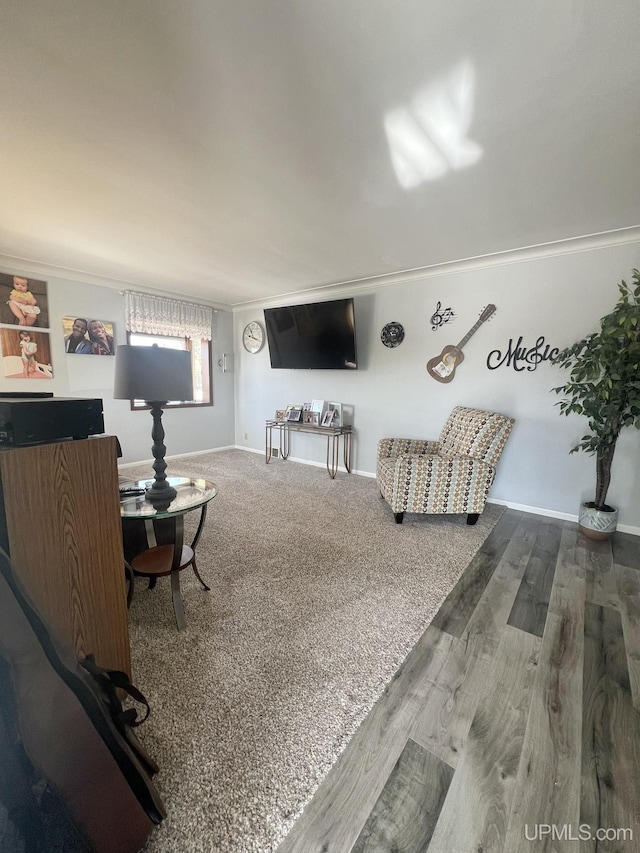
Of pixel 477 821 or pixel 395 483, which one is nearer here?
pixel 477 821

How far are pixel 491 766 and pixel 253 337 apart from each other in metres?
4.98

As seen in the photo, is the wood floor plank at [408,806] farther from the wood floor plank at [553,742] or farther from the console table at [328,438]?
the console table at [328,438]

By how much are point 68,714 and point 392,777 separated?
94 cm

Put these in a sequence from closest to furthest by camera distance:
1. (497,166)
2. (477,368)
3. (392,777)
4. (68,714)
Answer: (68,714) < (392,777) < (497,166) < (477,368)

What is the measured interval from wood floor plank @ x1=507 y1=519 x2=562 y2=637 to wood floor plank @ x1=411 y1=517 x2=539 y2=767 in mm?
44

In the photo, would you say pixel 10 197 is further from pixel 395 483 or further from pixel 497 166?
pixel 395 483

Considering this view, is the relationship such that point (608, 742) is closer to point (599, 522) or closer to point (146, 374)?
point (599, 522)

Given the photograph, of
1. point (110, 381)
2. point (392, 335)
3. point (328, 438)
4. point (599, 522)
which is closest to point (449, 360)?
point (392, 335)

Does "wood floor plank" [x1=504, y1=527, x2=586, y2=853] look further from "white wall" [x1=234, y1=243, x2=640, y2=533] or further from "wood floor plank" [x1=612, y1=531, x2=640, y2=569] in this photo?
"white wall" [x1=234, y1=243, x2=640, y2=533]

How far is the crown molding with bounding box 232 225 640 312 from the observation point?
2520 mm

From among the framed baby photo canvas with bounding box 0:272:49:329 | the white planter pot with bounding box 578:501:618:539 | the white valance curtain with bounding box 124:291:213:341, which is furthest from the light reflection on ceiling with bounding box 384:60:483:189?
the framed baby photo canvas with bounding box 0:272:49:329

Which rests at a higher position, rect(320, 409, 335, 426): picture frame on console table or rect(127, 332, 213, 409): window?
rect(127, 332, 213, 409): window

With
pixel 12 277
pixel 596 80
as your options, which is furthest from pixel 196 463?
pixel 596 80

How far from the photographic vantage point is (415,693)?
4.23 feet
